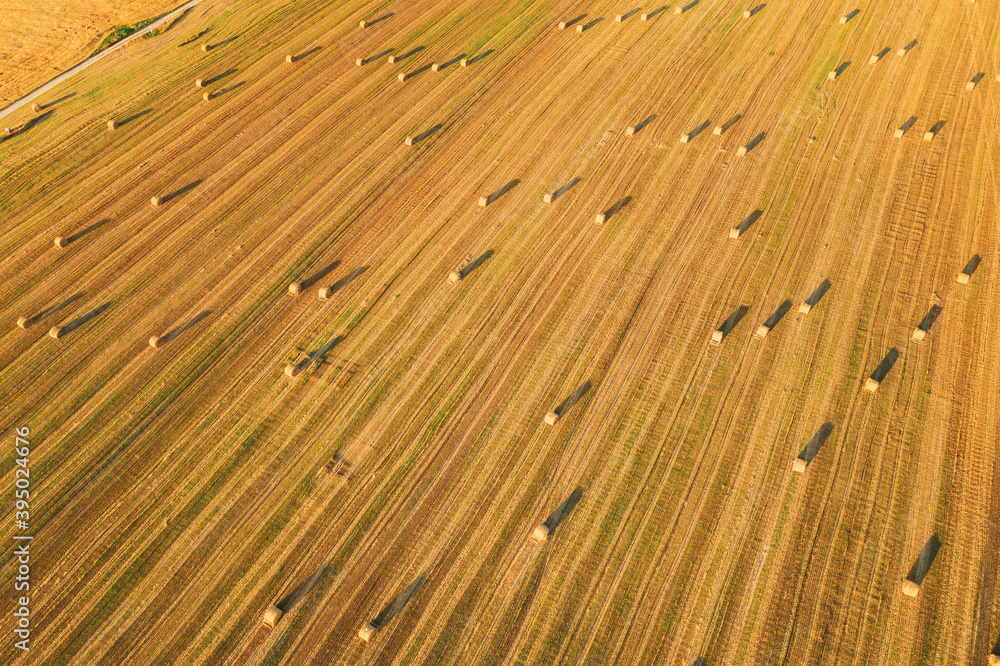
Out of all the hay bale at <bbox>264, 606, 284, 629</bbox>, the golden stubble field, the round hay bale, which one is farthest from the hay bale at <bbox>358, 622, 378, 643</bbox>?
the golden stubble field

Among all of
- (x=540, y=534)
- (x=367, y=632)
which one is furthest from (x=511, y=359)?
(x=367, y=632)

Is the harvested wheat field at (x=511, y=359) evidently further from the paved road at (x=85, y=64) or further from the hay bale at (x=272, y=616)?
the paved road at (x=85, y=64)

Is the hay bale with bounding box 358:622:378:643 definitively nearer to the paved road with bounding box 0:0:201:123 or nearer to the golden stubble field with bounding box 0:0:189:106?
the paved road with bounding box 0:0:201:123

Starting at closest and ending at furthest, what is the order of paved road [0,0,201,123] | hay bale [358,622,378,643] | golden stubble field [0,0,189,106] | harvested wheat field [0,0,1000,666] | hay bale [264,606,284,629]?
hay bale [358,622,378,643] → hay bale [264,606,284,629] → harvested wheat field [0,0,1000,666] → paved road [0,0,201,123] → golden stubble field [0,0,189,106]

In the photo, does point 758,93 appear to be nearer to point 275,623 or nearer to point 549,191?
point 549,191

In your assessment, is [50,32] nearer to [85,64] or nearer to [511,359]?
[85,64]

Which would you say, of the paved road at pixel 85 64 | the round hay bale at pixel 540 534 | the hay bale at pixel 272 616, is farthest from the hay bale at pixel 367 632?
the paved road at pixel 85 64

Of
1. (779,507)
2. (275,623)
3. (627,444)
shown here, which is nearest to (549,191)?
(627,444)
